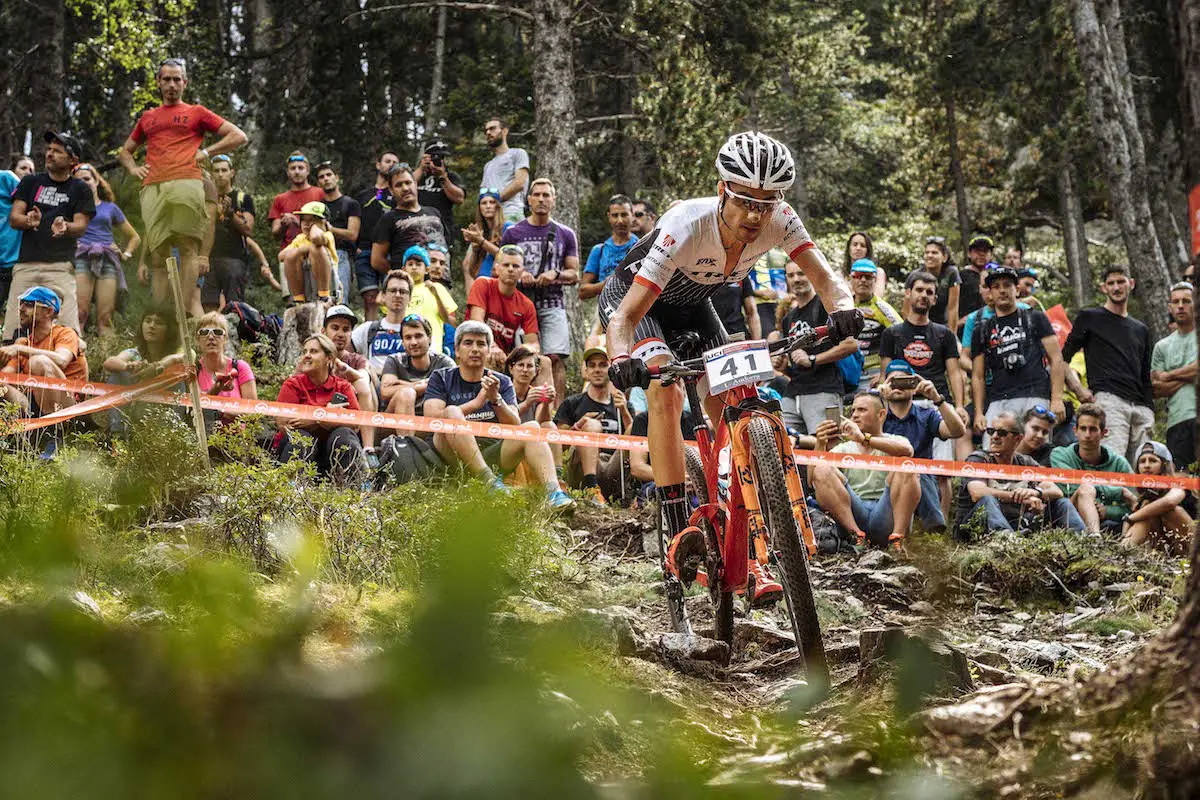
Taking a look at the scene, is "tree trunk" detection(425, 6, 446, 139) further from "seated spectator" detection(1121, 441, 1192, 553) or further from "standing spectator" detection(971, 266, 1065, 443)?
"seated spectator" detection(1121, 441, 1192, 553)

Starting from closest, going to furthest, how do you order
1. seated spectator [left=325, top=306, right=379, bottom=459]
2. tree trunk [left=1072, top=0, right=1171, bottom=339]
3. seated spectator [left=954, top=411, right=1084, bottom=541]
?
seated spectator [left=954, top=411, right=1084, bottom=541]
seated spectator [left=325, top=306, right=379, bottom=459]
tree trunk [left=1072, top=0, right=1171, bottom=339]

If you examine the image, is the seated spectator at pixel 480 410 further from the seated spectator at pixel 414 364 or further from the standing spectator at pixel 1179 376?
the standing spectator at pixel 1179 376

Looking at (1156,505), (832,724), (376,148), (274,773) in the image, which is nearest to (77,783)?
(274,773)

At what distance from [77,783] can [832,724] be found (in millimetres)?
767

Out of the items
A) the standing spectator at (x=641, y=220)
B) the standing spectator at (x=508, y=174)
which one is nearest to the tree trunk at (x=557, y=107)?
the standing spectator at (x=508, y=174)

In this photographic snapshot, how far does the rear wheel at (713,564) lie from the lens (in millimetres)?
5680

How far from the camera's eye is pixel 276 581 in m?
1.00

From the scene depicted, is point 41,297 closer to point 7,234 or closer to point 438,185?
point 7,234

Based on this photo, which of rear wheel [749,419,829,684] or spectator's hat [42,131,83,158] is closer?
rear wheel [749,419,829,684]

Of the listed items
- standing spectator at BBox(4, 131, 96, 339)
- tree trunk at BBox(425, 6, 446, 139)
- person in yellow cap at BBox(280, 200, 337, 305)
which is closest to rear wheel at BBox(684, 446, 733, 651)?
person in yellow cap at BBox(280, 200, 337, 305)

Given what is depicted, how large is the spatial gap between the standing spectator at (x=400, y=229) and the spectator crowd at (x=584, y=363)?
0.02m

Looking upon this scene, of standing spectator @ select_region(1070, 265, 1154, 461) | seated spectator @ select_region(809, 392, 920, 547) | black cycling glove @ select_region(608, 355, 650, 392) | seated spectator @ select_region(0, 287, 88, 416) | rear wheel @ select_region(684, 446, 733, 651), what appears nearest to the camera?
black cycling glove @ select_region(608, 355, 650, 392)

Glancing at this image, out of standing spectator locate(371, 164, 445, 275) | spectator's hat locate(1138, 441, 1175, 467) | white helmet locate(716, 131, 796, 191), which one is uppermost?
standing spectator locate(371, 164, 445, 275)

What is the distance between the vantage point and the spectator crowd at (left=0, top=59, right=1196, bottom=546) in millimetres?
8984
